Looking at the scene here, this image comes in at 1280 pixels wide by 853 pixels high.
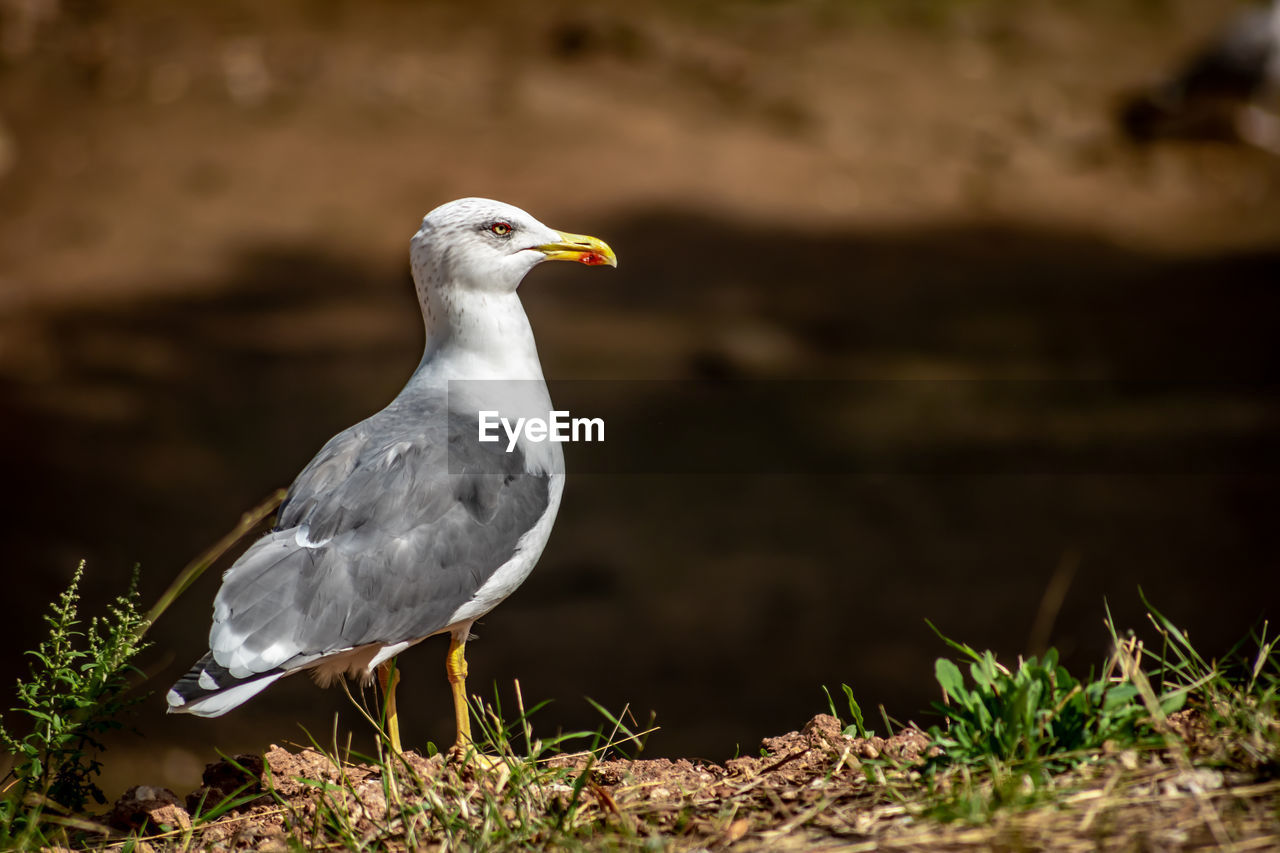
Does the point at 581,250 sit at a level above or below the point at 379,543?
above

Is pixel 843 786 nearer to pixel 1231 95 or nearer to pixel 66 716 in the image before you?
pixel 66 716

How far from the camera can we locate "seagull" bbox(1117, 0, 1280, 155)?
15.1 m

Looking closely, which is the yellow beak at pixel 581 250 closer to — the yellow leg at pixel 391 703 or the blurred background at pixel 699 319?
the yellow leg at pixel 391 703

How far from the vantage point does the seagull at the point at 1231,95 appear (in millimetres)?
15102

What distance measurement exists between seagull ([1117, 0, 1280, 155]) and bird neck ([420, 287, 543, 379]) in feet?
43.5

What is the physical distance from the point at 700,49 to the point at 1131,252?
6.71 metres

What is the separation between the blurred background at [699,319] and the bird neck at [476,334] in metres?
1.67

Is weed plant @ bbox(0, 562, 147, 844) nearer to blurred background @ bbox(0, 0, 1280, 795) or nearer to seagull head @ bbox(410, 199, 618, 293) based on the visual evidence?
seagull head @ bbox(410, 199, 618, 293)

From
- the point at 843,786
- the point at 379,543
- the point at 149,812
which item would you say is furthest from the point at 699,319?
the point at 843,786

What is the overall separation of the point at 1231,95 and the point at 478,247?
1380 centimetres

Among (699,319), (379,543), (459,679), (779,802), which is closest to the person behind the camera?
(779,802)

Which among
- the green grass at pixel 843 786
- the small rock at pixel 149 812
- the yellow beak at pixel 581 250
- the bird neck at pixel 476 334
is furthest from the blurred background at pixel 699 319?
the small rock at pixel 149 812

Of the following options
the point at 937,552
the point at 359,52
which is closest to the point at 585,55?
the point at 359,52

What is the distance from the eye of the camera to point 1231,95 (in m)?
15.2
